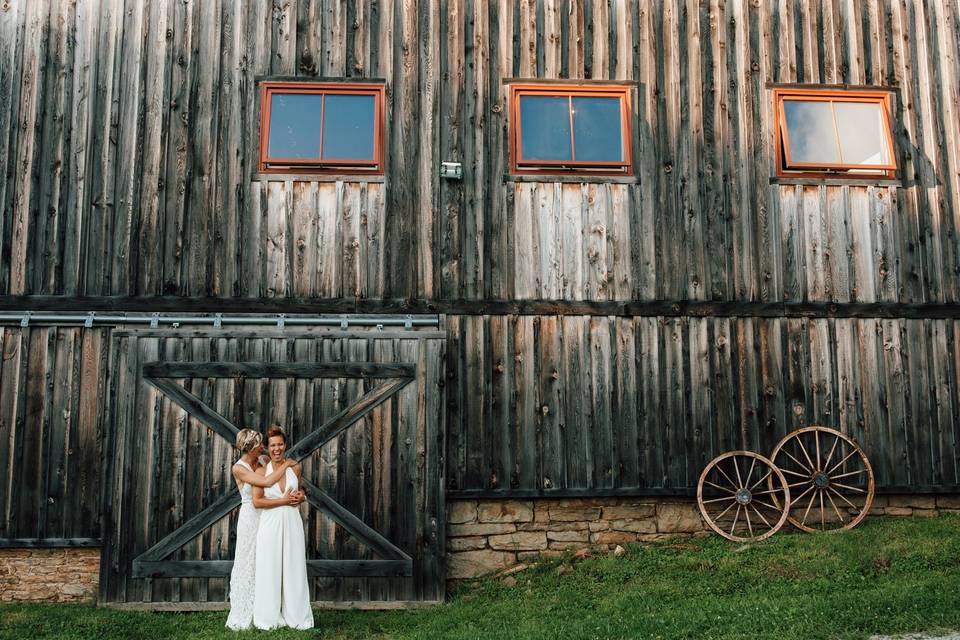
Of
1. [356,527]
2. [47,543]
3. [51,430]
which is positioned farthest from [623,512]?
[51,430]

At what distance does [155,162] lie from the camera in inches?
401

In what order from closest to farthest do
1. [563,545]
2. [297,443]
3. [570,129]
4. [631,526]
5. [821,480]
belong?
[297,443], [563,545], [631,526], [821,480], [570,129]

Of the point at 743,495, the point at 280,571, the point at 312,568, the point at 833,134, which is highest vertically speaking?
the point at 833,134

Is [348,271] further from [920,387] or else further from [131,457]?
[920,387]

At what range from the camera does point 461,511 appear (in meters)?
9.86

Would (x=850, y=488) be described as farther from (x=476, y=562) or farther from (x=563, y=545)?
(x=476, y=562)

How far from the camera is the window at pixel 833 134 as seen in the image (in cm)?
1070

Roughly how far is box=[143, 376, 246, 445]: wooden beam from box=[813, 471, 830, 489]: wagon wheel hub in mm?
Answer: 6501

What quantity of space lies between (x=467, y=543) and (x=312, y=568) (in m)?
1.73

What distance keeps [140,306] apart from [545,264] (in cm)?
462

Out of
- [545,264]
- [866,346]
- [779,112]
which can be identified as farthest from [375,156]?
[866,346]

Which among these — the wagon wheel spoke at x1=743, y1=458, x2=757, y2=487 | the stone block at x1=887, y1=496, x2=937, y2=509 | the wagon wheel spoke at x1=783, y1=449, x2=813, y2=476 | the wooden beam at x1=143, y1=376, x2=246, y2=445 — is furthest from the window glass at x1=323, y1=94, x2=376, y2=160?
the stone block at x1=887, y1=496, x2=937, y2=509

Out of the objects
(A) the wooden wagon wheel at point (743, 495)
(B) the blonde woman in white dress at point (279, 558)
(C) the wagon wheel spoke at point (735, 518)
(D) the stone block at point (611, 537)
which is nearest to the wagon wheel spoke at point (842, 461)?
(A) the wooden wagon wheel at point (743, 495)

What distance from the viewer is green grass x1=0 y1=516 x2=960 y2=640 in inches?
286
